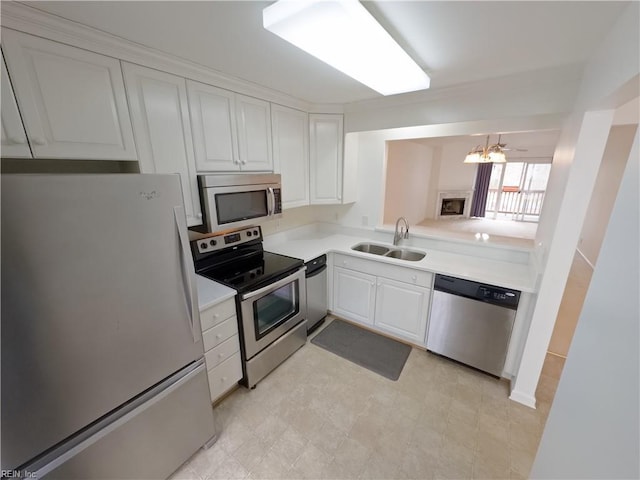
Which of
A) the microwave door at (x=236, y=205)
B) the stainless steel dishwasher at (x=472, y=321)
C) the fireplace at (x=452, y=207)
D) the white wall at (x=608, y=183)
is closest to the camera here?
the microwave door at (x=236, y=205)

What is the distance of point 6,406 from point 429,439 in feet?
6.91

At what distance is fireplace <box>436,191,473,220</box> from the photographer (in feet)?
21.1

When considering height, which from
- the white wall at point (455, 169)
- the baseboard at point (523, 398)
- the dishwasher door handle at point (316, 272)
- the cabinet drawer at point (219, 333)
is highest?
the white wall at point (455, 169)

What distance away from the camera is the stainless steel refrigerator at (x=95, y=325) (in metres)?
0.88

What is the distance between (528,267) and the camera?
89.0 inches

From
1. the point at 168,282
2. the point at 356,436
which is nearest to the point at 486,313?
the point at 356,436

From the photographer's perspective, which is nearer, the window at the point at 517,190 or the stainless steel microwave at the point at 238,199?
the stainless steel microwave at the point at 238,199

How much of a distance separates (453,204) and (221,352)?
6.61 m

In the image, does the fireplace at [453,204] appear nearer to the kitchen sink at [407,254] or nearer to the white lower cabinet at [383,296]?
the kitchen sink at [407,254]

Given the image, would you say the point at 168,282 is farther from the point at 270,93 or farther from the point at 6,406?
the point at 270,93

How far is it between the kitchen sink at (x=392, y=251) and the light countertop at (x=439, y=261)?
0.05 metres

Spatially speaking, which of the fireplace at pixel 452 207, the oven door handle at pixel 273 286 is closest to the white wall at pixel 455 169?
the fireplace at pixel 452 207

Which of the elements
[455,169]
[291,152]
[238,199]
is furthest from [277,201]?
[455,169]

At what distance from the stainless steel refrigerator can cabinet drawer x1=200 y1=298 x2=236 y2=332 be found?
0.19m
